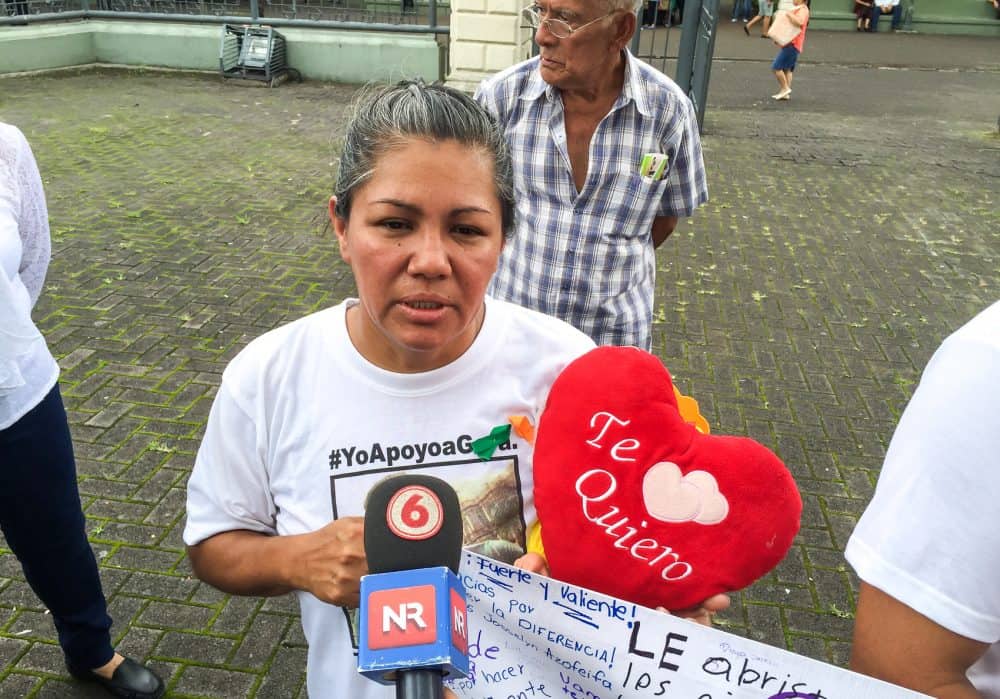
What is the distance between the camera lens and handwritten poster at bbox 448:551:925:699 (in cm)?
122

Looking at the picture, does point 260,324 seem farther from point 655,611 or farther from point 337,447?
point 655,611

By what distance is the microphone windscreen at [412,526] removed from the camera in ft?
3.42

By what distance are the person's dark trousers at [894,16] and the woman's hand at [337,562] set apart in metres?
27.0

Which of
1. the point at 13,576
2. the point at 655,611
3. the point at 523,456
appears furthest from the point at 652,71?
the point at 13,576

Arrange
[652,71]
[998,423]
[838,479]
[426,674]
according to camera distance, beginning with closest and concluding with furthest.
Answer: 1. [426,674]
2. [998,423]
3. [652,71]
4. [838,479]

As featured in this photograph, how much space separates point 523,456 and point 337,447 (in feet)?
1.16

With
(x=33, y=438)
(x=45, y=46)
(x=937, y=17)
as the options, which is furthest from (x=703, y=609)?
(x=937, y=17)

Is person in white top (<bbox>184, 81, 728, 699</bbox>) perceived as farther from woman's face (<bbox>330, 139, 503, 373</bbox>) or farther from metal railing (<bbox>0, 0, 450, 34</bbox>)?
metal railing (<bbox>0, 0, 450, 34</bbox>)

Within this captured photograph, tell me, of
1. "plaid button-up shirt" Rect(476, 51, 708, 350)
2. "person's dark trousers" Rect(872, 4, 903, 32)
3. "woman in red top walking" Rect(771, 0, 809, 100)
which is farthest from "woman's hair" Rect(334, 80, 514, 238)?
"person's dark trousers" Rect(872, 4, 903, 32)

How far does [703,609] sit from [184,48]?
15483 millimetres

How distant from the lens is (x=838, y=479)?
→ 417cm

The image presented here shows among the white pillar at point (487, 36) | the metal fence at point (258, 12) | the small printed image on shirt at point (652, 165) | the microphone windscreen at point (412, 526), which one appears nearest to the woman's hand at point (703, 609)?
the microphone windscreen at point (412, 526)

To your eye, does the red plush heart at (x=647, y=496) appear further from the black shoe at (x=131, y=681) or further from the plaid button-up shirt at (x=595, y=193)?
the black shoe at (x=131, y=681)

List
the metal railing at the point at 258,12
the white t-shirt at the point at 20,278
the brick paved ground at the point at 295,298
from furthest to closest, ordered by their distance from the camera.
→ the metal railing at the point at 258,12 < the brick paved ground at the point at 295,298 < the white t-shirt at the point at 20,278
